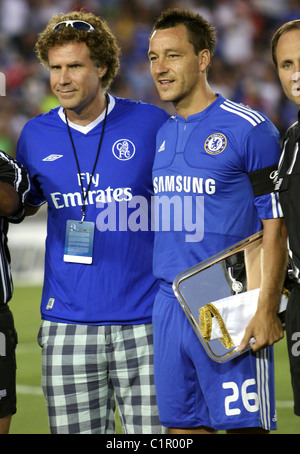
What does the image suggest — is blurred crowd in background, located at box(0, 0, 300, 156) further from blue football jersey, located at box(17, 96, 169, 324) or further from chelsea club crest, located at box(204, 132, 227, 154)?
chelsea club crest, located at box(204, 132, 227, 154)

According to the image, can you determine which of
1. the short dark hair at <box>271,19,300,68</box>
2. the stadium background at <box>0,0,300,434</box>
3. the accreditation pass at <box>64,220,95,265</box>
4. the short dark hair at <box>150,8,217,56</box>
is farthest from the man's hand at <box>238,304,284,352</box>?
the stadium background at <box>0,0,300,434</box>

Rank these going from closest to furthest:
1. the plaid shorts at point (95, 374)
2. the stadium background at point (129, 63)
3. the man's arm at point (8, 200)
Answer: the man's arm at point (8, 200), the plaid shorts at point (95, 374), the stadium background at point (129, 63)

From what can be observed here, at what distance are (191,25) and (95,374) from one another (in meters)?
1.48

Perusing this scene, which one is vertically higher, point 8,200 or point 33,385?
point 8,200

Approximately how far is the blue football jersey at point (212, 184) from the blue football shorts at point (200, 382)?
0.65 feet

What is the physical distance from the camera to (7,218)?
3104 mm

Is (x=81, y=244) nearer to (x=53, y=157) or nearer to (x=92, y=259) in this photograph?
(x=92, y=259)

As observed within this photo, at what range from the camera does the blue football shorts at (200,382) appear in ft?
9.34

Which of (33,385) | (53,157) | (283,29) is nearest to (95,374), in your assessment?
(53,157)

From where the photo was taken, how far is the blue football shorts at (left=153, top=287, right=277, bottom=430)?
9.34 ft

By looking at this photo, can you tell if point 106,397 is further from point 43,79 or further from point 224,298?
point 43,79

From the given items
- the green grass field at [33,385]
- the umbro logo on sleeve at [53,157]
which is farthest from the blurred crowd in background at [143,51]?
the umbro logo on sleeve at [53,157]

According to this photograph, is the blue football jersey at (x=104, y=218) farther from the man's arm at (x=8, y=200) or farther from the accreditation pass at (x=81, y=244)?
the man's arm at (x=8, y=200)

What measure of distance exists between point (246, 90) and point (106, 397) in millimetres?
11020
